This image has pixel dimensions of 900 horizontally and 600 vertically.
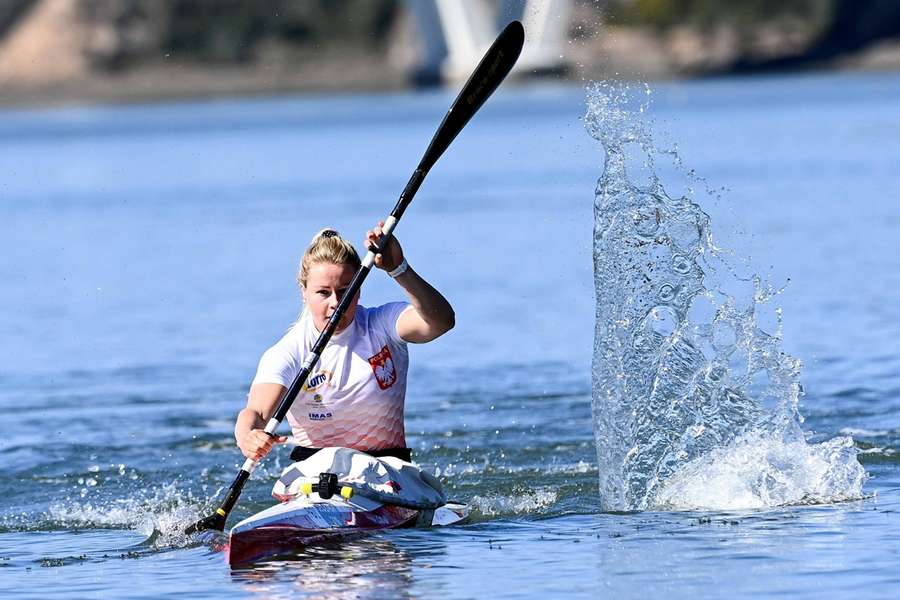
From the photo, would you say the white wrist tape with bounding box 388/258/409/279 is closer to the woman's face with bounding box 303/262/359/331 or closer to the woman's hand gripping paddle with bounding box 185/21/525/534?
the woman's hand gripping paddle with bounding box 185/21/525/534

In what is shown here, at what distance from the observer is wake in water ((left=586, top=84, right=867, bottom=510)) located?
11.1 meters

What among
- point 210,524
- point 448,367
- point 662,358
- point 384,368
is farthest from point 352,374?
point 448,367

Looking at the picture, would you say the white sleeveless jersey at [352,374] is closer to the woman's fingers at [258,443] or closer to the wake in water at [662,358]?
the woman's fingers at [258,443]

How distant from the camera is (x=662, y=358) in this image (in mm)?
11758

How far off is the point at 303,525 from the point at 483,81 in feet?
10.1

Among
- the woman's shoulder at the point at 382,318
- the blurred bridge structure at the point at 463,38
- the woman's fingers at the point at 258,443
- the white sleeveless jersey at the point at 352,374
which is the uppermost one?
the blurred bridge structure at the point at 463,38

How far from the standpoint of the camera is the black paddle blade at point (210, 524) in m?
9.83

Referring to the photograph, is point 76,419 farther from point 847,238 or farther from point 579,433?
point 847,238

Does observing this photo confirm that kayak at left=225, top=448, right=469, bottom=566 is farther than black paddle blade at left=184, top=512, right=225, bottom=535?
No

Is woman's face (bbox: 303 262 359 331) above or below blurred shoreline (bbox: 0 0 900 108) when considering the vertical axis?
below

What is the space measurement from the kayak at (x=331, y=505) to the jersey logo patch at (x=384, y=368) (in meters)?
0.41

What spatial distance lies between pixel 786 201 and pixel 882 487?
70.3 ft

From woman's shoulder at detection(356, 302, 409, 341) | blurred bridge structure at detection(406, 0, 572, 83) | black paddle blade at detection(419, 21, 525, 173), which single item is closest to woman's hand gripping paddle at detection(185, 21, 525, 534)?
black paddle blade at detection(419, 21, 525, 173)

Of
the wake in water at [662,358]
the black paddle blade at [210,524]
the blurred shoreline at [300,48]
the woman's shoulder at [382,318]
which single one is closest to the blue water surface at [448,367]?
the black paddle blade at [210,524]
